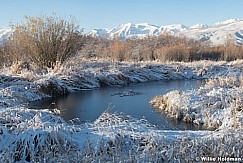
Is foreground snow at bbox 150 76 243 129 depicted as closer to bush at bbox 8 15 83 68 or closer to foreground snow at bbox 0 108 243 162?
foreground snow at bbox 0 108 243 162

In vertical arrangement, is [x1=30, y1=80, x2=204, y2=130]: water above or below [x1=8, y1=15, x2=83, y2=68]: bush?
below

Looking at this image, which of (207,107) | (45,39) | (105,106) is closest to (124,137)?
(207,107)

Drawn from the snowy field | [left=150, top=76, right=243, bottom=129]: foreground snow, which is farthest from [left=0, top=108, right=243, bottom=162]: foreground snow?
[left=150, top=76, right=243, bottom=129]: foreground snow

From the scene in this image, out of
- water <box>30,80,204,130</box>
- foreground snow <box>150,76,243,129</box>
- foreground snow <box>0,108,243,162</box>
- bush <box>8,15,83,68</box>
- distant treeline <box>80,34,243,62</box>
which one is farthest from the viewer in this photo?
distant treeline <box>80,34,243,62</box>

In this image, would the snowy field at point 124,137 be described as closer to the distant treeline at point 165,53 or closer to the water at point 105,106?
the water at point 105,106

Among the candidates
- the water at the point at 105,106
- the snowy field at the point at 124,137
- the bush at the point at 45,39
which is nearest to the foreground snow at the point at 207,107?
the snowy field at the point at 124,137

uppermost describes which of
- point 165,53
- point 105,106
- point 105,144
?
point 165,53

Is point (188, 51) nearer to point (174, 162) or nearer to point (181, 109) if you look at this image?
point (181, 109)

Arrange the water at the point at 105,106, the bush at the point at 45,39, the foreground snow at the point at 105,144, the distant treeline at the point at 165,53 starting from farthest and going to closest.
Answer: the distant treeline at the point at 165,53 → the bush at the point at 45,39 → the water at the point at 105,106 → the foreground snow at the point at 105,144

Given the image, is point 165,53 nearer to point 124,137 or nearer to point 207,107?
point 207,107

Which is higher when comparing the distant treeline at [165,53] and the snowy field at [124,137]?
the distant treeline at [165,53]

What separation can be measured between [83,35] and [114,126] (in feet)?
47.0

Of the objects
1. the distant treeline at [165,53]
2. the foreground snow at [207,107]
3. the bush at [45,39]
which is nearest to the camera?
the foreground snow at [207,107]

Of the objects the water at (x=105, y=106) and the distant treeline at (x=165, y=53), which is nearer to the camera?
the water at (x=105, y=106)
